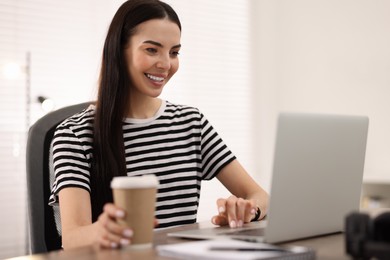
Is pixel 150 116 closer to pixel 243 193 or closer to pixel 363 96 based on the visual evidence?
pixel 243 193

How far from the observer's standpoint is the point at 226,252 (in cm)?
86

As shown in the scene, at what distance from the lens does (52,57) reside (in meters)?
3.28

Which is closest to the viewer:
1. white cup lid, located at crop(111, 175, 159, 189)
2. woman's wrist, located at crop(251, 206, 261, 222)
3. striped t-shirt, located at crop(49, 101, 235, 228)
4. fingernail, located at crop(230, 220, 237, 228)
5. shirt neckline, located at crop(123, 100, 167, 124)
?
white cup lid, located at crop(111, 175, 159, 189)

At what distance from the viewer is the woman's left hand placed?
1.27 metres

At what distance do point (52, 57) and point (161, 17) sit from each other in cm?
179

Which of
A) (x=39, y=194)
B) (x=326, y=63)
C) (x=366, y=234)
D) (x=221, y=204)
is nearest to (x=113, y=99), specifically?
(x=39, y=194)

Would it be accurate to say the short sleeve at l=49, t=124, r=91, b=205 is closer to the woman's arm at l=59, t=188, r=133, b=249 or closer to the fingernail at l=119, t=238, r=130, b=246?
the woman's arm at l=59, t=188, r=133, b=249

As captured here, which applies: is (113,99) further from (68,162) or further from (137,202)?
(137,202)

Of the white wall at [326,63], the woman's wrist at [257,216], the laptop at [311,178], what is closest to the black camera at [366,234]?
the laptop at [311,178]

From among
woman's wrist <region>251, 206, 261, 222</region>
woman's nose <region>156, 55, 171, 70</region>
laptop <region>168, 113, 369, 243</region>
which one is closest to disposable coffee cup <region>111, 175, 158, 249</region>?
laptop <region>168, 113, 369, 243</region>

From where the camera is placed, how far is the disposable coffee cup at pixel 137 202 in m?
0.93

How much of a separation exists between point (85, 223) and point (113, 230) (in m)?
0.43

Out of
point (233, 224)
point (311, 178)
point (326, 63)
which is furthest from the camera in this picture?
point (326, 63)

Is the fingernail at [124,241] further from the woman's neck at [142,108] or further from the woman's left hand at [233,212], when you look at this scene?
the woman's neck at [142,108]
